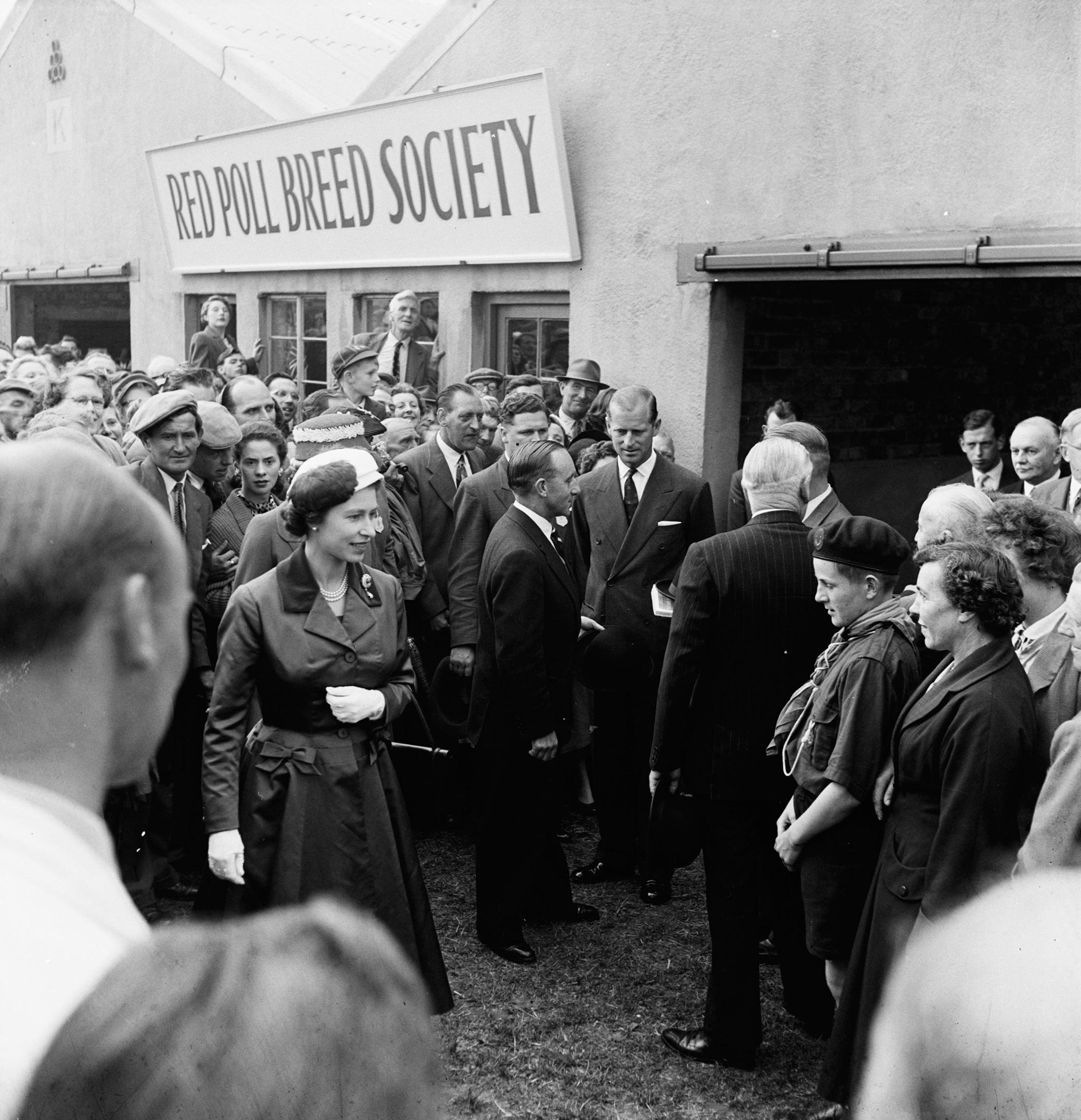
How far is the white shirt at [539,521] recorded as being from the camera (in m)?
5.17

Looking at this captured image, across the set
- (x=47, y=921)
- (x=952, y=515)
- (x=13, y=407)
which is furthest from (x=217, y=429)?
(x=47, y=921)

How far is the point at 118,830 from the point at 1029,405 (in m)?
8.22

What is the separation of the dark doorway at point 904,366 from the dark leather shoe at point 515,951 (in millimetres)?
4185

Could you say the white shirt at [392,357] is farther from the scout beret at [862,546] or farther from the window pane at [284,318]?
the scout beret at [862,546]

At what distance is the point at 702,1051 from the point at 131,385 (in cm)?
619

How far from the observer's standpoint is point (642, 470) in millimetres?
6312

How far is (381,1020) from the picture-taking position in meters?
0.87

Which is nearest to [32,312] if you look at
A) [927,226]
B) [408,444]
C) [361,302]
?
[361,302]

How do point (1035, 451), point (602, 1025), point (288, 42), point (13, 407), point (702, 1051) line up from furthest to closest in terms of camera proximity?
point (288, 42) → point (13, 407) → point (1035, 451) → point (602, 1025) → point (702, 1051)

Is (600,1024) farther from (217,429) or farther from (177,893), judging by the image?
(217,429)

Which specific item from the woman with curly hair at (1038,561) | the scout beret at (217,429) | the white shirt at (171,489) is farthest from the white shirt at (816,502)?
the white shirt at (171,489)

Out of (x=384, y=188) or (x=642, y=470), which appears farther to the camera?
(x=384, y=188)

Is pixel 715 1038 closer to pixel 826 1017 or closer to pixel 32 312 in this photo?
pixel 826 1017

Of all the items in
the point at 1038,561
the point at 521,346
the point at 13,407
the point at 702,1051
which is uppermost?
the point at 521,346
